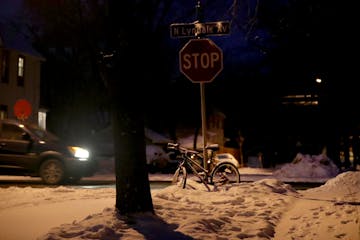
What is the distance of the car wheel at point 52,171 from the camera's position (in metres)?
16.9

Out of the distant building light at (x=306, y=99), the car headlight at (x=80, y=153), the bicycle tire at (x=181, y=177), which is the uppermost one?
the distant building light at (x=306, y=99)

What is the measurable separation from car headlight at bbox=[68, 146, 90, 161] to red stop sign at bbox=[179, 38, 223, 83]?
6484 mm

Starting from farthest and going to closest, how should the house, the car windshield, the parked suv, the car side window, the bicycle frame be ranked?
the house, the car windshield, the car side window, the parked suv, the bicycle frame

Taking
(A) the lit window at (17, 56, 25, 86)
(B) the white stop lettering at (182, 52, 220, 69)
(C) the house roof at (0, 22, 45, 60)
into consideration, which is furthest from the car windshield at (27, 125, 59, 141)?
(A) the lit window at (17, 56, 25, 86)

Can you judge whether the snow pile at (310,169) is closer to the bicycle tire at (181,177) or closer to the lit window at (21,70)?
the bicycle tire at (181,177)

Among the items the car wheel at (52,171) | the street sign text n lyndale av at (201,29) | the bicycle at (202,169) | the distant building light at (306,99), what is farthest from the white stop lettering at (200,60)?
the distant building light at (306,99)

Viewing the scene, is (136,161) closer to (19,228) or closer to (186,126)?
(19,228)

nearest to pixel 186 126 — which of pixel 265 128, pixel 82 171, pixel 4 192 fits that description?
pixel 265 128

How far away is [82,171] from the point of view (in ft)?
57.4

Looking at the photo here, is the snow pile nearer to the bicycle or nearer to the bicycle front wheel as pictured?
the bicycle front wheel

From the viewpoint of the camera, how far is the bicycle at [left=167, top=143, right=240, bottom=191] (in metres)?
12.1

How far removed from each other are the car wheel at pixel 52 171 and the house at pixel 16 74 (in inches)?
495

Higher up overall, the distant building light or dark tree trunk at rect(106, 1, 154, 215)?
the distant building light

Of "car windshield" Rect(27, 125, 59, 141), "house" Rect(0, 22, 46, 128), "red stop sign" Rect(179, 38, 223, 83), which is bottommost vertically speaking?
"car windshield" Rect(27, 125, 59, 141)
